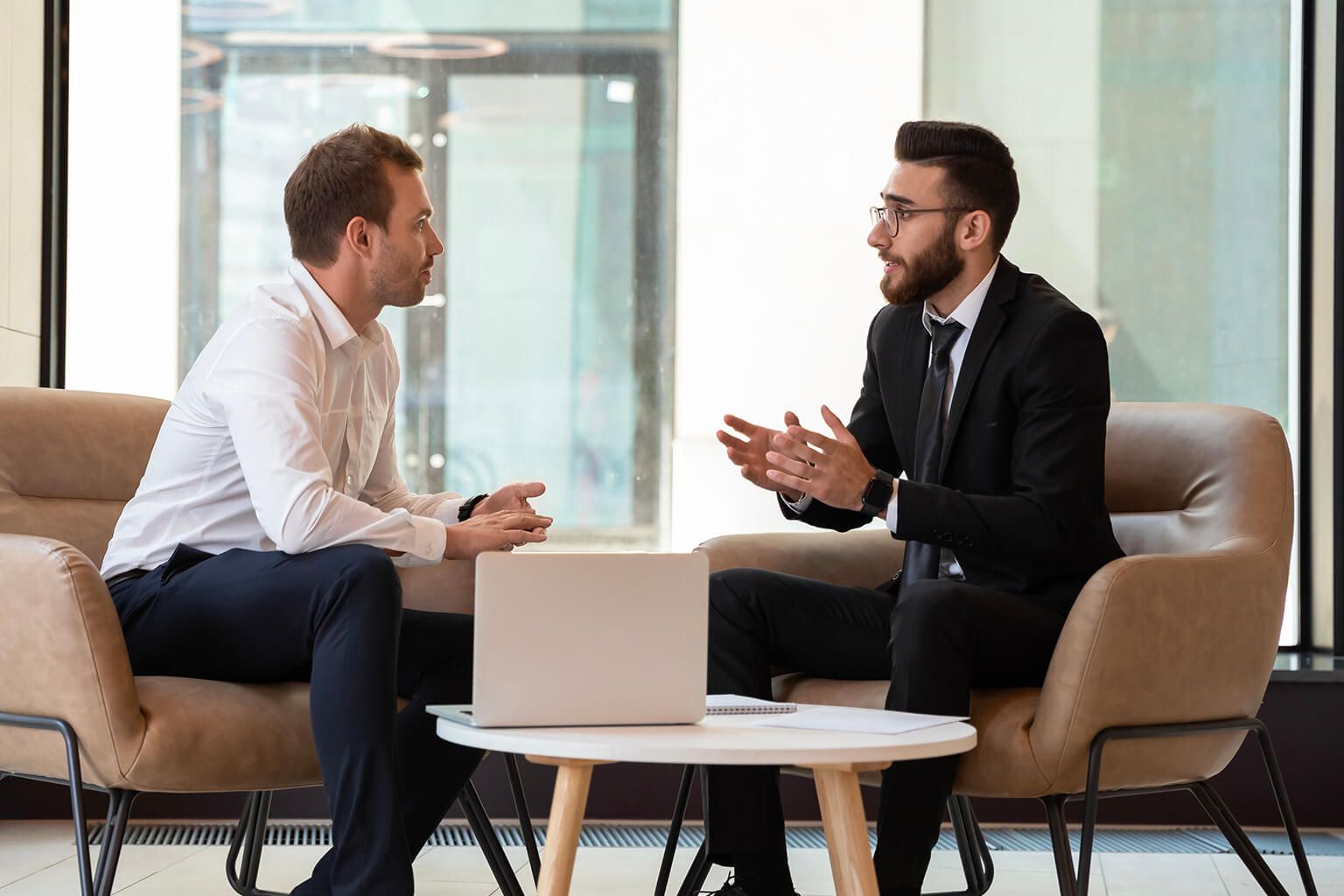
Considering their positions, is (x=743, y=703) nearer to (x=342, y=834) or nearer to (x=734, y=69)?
(x=342, y=834)

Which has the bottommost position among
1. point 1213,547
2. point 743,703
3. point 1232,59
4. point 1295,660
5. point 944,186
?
point 1295,660

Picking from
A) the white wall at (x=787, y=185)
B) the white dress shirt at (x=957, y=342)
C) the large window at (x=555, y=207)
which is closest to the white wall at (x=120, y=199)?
the large window at (x=555, y=207)

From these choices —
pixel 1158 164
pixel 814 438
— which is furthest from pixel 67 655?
pixel 1158 164

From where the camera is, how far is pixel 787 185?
3.93 meters

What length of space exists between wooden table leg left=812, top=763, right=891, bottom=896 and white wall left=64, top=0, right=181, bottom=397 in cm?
279

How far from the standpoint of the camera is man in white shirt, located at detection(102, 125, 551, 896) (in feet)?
6.16

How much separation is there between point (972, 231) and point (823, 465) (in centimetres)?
61

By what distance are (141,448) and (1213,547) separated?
6.15 feet

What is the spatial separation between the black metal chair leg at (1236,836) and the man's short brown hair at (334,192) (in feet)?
5.23

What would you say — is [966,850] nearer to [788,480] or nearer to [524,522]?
[788,480]

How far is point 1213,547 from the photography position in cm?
229

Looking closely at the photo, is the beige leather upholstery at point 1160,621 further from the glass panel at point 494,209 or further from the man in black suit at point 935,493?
the glass panel at point 494,209

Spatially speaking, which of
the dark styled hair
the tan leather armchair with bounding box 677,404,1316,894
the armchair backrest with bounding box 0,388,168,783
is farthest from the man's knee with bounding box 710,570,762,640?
the armchair backrest with bounding box 0,388,168,783

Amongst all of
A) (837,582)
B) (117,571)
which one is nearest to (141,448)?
(117,571)
